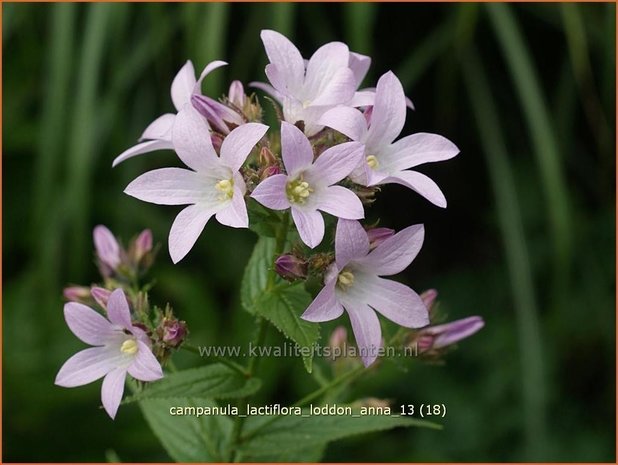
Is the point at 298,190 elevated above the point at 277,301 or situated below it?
above

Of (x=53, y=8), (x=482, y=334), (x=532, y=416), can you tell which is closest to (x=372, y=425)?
(x=532, y=416)

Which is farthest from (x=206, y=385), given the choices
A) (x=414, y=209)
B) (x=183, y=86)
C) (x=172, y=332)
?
(x=414, y=209)

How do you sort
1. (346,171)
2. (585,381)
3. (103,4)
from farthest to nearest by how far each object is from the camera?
(585,381) → (103,4) → (346,171)

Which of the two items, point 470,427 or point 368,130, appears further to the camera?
point 470,427

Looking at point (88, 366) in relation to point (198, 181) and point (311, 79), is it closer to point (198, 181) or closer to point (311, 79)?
point (198, 181)

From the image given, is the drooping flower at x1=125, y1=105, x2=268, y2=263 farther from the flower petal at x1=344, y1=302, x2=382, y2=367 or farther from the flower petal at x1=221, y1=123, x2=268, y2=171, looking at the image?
the flower petal at x1=344, y1=302, x2=382, y2=367

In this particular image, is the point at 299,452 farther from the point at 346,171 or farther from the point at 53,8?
the point at 53,8
